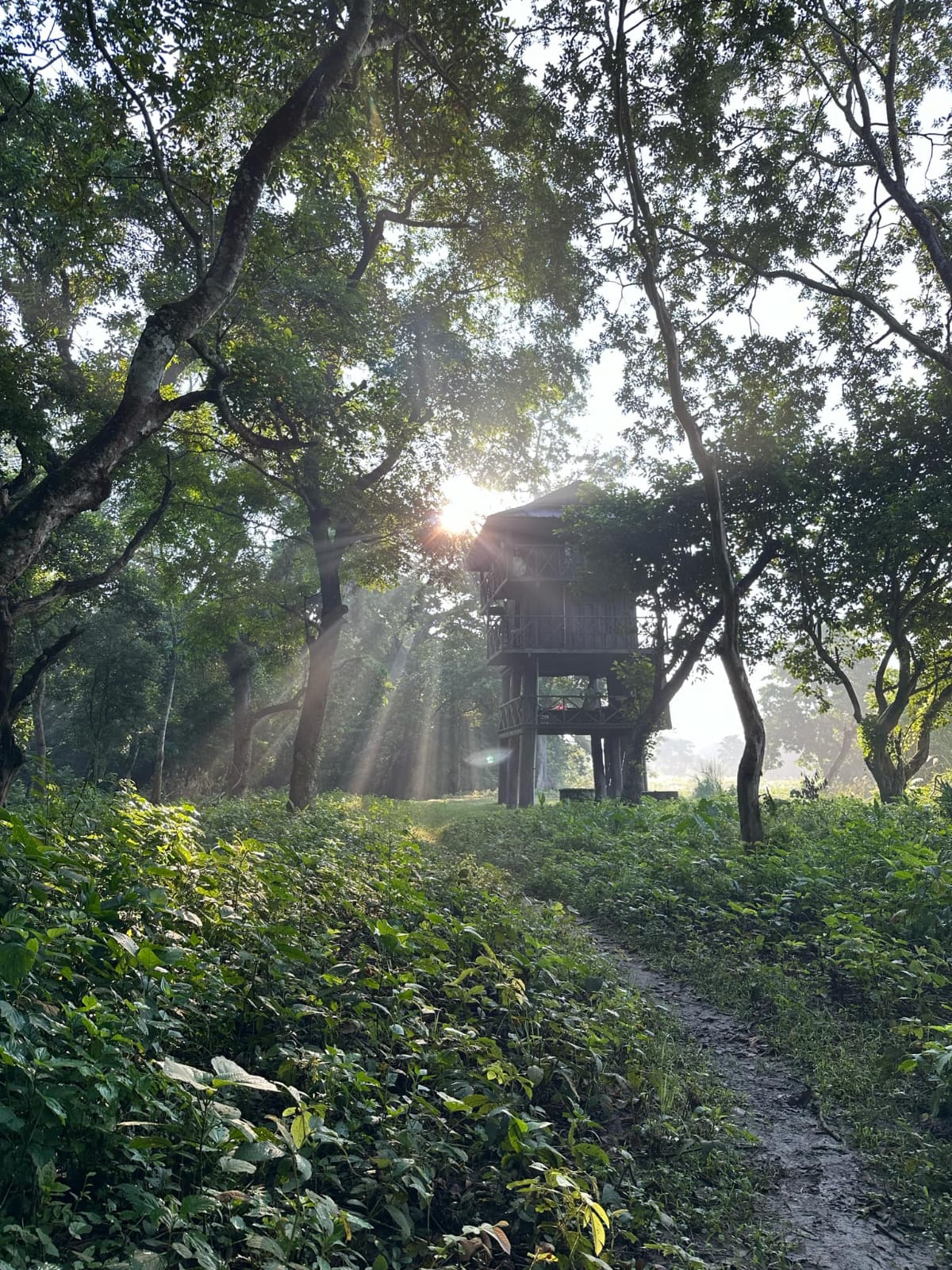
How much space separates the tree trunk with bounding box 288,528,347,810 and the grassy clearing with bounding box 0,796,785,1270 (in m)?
10.2

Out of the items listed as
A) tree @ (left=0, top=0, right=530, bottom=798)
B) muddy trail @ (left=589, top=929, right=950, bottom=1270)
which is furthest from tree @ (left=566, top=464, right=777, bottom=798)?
muddy trail @ (left=589, top=929, right=950, bottom=1270)

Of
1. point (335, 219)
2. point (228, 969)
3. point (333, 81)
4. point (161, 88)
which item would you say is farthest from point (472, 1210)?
point (335, 219)

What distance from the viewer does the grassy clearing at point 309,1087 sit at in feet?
8.03

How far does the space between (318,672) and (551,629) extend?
30.8ft

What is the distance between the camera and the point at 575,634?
24.0 meters

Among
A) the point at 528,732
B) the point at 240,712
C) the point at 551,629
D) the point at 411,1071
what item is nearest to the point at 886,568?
the point at 551,629

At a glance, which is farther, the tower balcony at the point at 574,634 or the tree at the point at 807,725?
the tree at the point at 807,725

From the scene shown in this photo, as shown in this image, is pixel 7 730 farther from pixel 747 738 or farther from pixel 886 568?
pixel 886 568

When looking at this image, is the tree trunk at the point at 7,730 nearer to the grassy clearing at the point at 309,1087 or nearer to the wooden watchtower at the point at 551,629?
the grassy clearing at the point at 309,1087

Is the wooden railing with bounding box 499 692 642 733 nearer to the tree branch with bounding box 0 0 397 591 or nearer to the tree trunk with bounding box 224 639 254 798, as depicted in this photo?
the tree trunk with bounding box 224 639 254 798

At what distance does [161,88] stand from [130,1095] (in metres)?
9.54

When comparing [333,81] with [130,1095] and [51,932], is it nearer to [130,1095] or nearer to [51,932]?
[51,932]

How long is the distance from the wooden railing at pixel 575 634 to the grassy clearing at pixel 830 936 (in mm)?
10981

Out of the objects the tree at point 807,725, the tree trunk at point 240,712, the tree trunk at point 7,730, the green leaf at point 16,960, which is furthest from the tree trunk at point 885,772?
the tree at point 807,725
